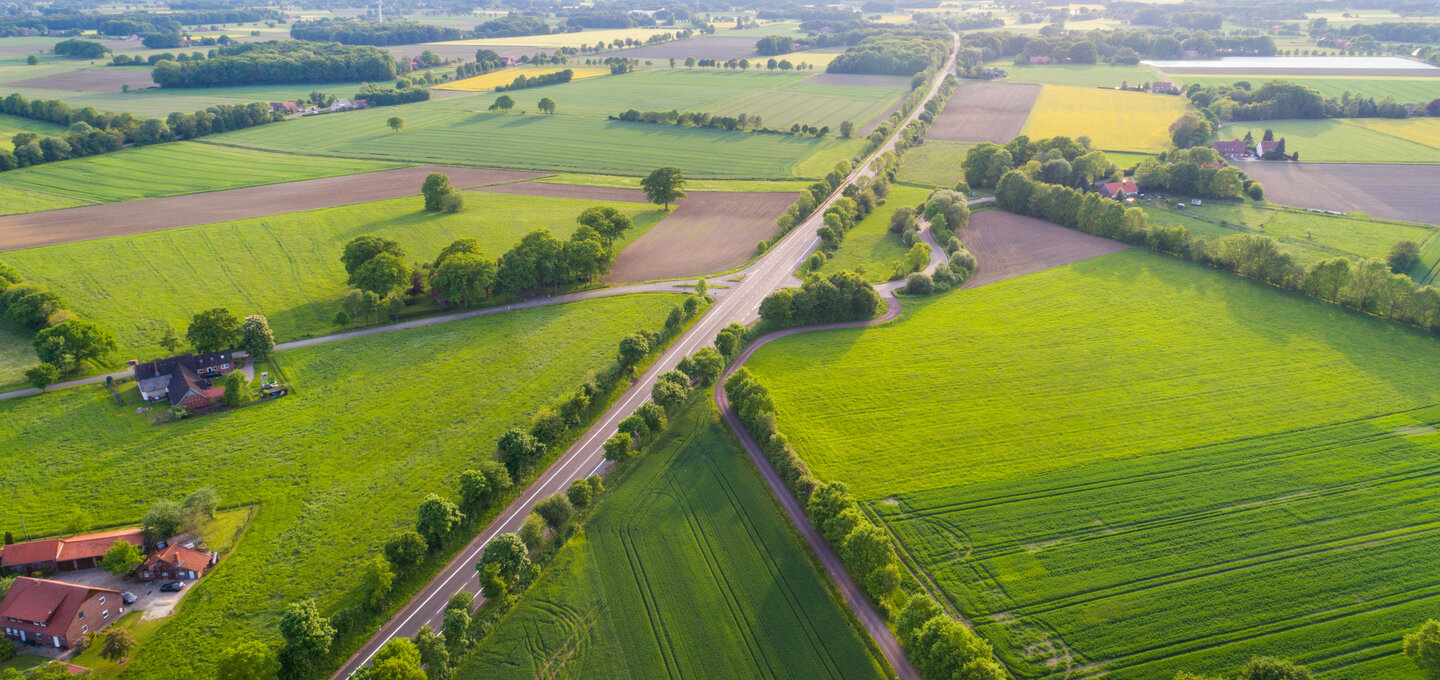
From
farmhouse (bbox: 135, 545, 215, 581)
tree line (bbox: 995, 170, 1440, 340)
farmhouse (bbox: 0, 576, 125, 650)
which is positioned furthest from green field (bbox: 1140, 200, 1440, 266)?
farmhouse (bbox: 0, 576, 125, 650)

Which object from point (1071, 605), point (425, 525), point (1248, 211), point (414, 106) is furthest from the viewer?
point (414, 106)

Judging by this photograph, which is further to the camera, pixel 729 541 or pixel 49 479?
pixel 49 479

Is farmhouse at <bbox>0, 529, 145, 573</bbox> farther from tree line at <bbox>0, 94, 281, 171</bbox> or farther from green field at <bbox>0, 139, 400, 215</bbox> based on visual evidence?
tree line at <bbox>0, 94, 281, 171</bbox>

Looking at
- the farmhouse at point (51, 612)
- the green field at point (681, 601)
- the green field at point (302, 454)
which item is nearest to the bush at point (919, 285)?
the green field at point (302, 454)

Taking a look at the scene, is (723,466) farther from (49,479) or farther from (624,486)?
(49,479)

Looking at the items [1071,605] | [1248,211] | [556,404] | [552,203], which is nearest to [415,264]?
[552,203]

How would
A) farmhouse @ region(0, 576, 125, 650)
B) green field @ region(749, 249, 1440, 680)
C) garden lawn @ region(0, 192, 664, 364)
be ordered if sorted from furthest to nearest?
garden lawn @ region(0, 192, 664, 364) < green field @ region(749, 249, 1440, 680) < farmhouse @ region(0, 576, 125, 650)

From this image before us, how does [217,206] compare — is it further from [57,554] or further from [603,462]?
[603,462]
